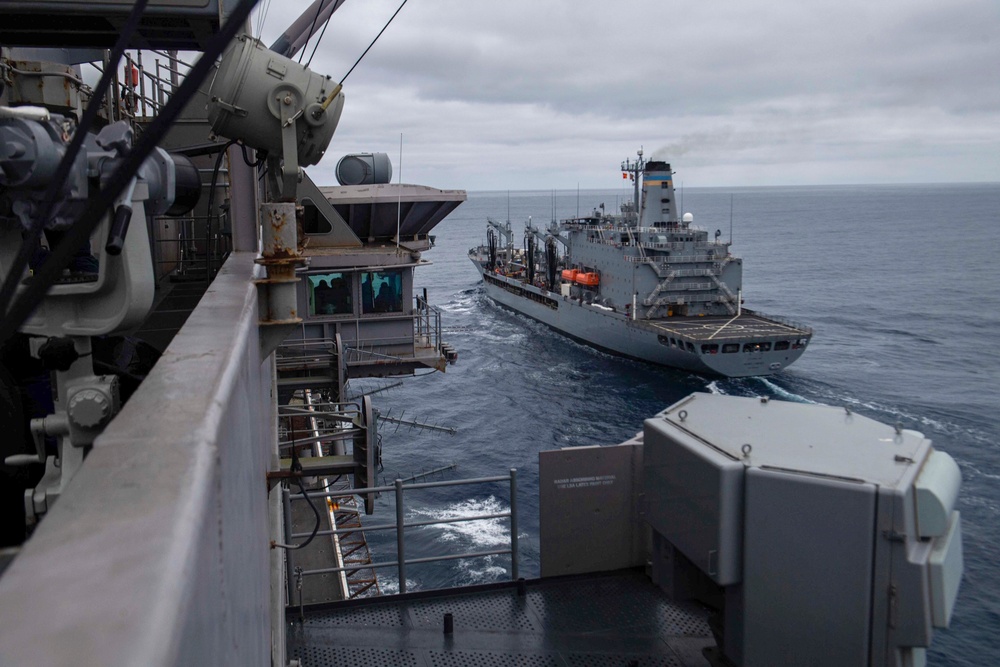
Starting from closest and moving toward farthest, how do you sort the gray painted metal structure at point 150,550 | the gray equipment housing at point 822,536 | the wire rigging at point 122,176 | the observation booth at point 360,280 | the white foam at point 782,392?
1. the gray painted metal structure at point 150,550
2. the wire rigging at point 122,176
3. the gray equipment housing at point 822,536
4. the observation booth at point 360,280
5. the white foam at point 782,392

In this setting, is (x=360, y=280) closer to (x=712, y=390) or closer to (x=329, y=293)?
(x=329, y=293)

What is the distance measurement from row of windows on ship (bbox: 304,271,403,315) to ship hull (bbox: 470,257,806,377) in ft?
57.7

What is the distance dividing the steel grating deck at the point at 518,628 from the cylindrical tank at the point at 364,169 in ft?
Answer: 49.1

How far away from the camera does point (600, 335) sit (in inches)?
1623

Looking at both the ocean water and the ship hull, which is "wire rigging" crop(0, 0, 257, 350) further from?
the ship hull

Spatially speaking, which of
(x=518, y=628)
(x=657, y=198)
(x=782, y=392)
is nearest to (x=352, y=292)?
(x=518, y=628)

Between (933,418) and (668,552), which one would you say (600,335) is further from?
(668,552)

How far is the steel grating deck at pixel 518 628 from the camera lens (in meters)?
5.92

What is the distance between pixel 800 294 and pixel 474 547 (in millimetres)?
48660

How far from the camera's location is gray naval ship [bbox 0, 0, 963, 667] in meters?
1.24

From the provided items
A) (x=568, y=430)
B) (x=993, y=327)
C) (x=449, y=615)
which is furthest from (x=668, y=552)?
(x=993, y=327)

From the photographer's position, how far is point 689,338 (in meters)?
33.8

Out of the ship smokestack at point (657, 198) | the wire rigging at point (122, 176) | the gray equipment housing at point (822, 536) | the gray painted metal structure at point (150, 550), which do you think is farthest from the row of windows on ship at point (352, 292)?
the ship smokestack at point (657, 198)

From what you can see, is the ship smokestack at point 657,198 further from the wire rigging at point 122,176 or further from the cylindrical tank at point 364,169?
the wire rigging at point 122,176
